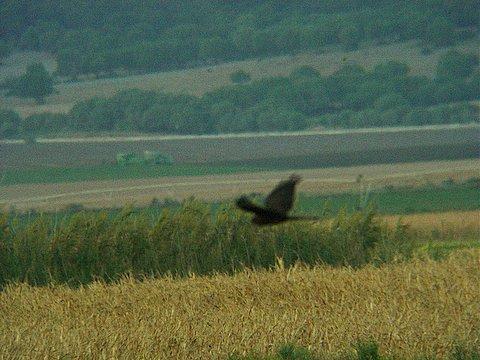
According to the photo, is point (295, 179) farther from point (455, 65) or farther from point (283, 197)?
point (455, 65)

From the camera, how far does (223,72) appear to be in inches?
6826

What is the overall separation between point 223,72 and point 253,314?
15494 centimetres

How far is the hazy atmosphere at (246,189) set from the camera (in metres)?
17.6

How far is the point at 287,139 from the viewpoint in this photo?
13612cm

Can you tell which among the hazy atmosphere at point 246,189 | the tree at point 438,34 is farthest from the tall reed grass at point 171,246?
the tree at point 438,34

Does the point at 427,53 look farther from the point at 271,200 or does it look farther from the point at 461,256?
the point at 271,200

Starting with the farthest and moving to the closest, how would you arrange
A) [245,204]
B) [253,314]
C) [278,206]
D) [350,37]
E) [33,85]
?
1. [350,37]
2. [33,85]
3. [253,314]
4. [278,206]
5. [245,204]

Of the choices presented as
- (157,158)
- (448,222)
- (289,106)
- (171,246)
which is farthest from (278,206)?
(289,106)

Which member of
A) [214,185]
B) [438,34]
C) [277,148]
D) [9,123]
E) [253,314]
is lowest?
[277,148]

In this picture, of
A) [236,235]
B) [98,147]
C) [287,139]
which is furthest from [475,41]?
[236,235]

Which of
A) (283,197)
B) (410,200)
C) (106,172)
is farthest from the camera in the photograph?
(106,172)

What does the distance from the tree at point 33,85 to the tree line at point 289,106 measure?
33.8 ft

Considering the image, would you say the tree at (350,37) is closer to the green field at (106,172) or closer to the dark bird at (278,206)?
the green field at (106,172)

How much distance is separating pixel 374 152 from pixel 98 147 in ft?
101
